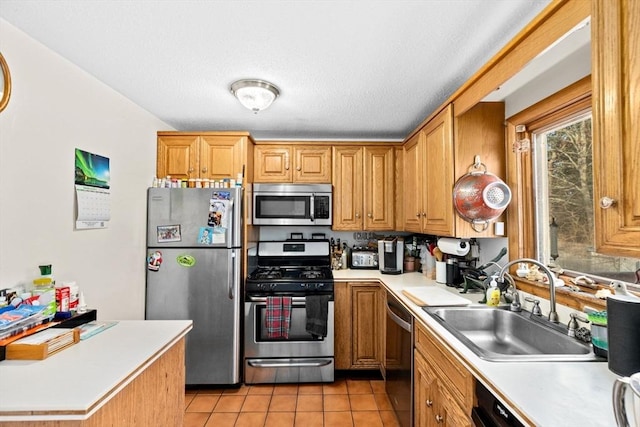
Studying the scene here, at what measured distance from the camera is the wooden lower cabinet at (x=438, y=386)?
1175 mm

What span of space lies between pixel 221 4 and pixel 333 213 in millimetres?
2050

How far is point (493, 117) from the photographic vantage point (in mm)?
2004

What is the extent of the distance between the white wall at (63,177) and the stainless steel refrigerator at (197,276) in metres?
0.13

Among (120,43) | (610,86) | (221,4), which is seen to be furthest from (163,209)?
(610,86)

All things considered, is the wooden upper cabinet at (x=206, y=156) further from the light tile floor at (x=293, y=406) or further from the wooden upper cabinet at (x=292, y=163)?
the light tile floor at (x=293, y=406)

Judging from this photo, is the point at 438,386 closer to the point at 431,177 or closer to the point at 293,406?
the point at 293,406

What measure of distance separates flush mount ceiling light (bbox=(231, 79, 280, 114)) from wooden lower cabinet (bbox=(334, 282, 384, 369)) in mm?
1620

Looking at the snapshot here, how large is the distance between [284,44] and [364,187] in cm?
174

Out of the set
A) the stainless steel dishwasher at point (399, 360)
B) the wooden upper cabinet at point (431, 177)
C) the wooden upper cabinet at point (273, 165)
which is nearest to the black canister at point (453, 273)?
the wooden upper cabinet at point (431, 177)

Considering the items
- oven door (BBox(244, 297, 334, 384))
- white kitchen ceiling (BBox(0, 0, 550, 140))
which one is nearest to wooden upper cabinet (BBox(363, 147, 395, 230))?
white kitchen ceiling (BBox(0, 0, 550, 140))

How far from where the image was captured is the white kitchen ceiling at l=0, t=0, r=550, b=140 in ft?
4.25

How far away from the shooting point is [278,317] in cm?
254

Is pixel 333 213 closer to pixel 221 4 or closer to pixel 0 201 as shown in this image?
pixel 221 4

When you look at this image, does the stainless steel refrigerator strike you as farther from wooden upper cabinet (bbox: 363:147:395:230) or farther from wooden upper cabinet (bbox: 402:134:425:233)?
wooden upper cabinet (bbox: 402:134:425:233)
